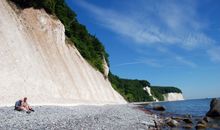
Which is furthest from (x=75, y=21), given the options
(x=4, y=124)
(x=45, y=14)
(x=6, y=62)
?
(x=4, y=124)

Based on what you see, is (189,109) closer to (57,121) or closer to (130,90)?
(57,121)

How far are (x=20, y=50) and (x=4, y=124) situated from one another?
2027cm

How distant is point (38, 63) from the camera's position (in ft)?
116

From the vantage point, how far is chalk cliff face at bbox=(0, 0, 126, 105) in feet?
92.7

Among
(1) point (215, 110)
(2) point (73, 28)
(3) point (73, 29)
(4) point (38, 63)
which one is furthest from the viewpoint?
(2) point (73, 28)

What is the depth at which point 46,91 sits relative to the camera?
1314 inches

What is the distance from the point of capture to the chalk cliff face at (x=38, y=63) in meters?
28.3

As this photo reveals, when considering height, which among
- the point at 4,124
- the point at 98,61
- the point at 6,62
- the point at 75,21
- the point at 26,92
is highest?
the point at 75,21

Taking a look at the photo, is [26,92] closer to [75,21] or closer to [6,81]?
[6,81]

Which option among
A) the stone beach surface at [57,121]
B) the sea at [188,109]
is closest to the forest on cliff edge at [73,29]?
the sea at [188,109]

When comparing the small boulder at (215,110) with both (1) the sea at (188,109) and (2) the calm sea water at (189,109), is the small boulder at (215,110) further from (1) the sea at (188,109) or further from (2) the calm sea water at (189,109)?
(2) the calm sea water at (189,109)

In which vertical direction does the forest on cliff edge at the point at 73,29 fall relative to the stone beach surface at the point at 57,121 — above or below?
above

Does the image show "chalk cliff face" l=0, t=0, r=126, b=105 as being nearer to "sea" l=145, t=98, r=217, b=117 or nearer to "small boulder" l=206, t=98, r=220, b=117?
"sea" l=145, t=98, r=217, b=117

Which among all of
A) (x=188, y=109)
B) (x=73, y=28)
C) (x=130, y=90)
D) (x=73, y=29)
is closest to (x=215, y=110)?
(x=188, y=109)
